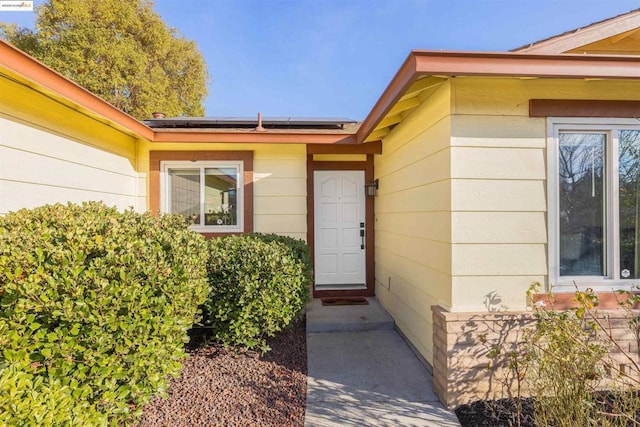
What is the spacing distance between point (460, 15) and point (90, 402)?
23.0 ft

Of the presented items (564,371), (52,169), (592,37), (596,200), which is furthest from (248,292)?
(592,37)

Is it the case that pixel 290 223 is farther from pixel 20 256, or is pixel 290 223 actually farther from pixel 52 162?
pixel 20 256

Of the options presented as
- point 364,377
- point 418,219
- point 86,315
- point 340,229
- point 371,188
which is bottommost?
point 364,377

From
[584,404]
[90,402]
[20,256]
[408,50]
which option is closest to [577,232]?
[584,404]

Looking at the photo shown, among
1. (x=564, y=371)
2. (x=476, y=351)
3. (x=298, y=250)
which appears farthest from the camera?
(x=298, y=250)

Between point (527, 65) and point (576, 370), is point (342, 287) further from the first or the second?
point (527, 65)

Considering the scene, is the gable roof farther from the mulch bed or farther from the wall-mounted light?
the mulch bed

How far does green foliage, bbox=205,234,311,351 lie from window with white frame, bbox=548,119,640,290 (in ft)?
8.57

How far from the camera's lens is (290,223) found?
488 centimetres

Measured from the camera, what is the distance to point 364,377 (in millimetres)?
2930

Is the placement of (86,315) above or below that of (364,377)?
above

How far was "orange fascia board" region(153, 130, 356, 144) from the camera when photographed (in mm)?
4340

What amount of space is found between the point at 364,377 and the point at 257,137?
3381 millimetres

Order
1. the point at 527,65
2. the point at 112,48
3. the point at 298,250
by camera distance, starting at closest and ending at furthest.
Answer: the point at 527,65
the point at 298,250
the point at 112,48
